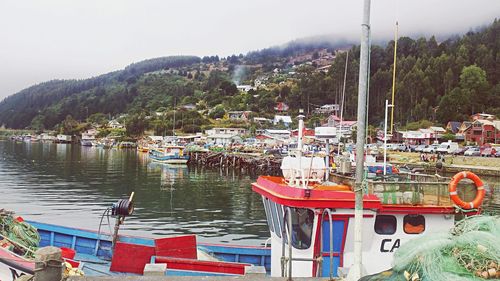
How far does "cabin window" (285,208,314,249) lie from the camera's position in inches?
344

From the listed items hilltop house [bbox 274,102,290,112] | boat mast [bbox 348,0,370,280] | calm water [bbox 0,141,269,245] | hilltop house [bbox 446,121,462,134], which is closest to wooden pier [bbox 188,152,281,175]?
calm water [bbox 0,141,269,245]

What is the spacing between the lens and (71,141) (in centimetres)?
18600

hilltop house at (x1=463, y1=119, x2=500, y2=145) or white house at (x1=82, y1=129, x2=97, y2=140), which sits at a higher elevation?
hilltop house at (x1=463, y1=119, x2=500, y2=145)

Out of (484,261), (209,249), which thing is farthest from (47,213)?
(484,261)

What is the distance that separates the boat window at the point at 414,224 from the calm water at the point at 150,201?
1334 centimetres

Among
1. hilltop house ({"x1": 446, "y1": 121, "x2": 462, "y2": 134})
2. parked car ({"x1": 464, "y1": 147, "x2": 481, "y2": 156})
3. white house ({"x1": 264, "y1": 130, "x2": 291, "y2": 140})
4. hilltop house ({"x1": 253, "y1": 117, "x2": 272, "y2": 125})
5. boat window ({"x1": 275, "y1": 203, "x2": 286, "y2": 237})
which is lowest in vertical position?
parked car ({"x1": 464, "y1": 147, "x2": 481, "y2": 156})

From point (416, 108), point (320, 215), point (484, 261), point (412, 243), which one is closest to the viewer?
point (484, 261)

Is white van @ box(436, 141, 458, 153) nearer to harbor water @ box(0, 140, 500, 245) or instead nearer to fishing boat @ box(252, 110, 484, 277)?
harbor water @ box(0, 140, 500, 245)

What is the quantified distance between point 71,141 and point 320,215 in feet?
633

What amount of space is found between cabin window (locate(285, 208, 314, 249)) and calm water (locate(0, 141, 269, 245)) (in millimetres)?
13523

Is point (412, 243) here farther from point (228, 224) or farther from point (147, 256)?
point (228, 224)

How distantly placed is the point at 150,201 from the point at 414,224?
27105mm

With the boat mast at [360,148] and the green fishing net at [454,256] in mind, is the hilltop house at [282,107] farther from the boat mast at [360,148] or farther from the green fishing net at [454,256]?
the green fishing net at [454,256]

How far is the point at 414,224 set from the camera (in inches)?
371
